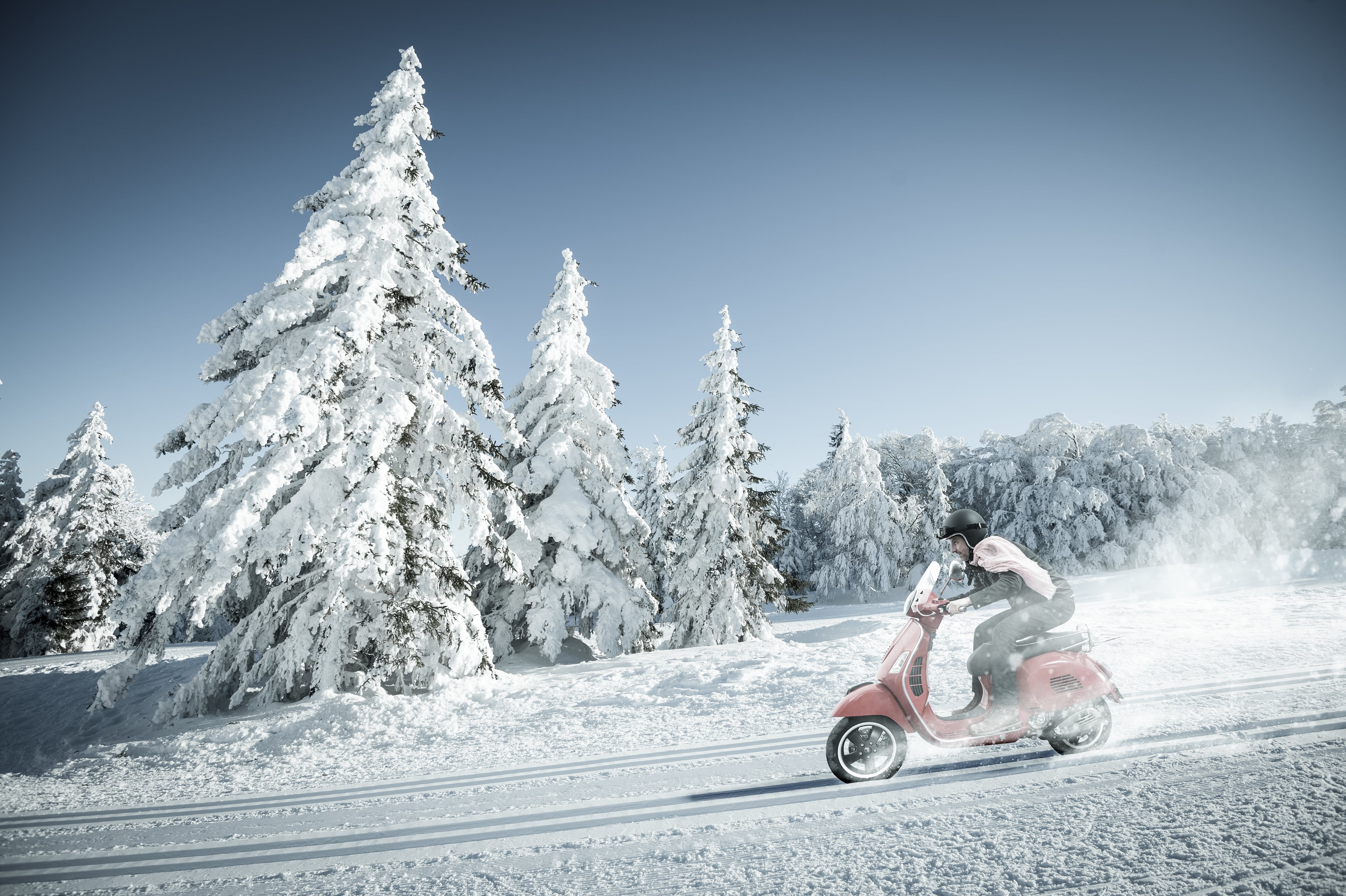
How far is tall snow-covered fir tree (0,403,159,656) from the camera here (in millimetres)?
23562

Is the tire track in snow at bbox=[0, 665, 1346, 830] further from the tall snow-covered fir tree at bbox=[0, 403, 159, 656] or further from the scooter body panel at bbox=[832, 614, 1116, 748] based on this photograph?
the tall snow-covered fir tree at bbox=[0, 403, 159, 656]

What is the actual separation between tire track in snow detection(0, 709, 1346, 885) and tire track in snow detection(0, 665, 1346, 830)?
2.80 feet

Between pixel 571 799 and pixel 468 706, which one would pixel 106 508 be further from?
pixel 571 799

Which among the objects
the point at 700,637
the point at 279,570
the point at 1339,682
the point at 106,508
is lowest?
the point at 700,637

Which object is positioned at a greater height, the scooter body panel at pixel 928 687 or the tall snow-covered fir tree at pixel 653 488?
the tall snow-covered fir tree at pixel 653 488

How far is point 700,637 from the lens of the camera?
17.5 meters

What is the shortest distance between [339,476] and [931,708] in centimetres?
884

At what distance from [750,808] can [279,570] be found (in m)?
9.61

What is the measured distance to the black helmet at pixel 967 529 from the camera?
427 centimetres

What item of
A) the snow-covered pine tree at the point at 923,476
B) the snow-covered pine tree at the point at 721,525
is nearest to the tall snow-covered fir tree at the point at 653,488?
the snow-covered pine tree at the point at 721,525

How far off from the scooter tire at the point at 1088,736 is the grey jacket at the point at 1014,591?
73cm

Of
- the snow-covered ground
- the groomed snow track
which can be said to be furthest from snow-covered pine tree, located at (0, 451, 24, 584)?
the groomed snow track

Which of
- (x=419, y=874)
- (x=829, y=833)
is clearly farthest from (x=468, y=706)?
(x=829, y=833)

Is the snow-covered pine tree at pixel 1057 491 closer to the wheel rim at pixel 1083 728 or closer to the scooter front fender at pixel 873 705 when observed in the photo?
the wheel rim at pixel 1083 728
